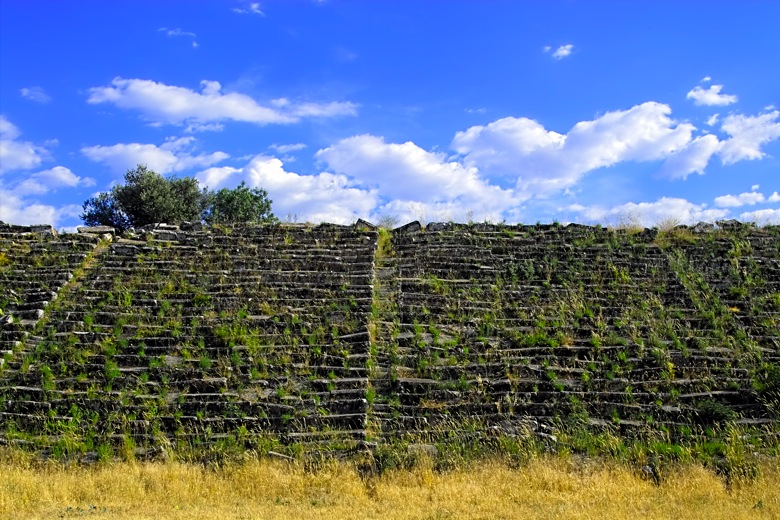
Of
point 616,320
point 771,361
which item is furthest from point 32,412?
point 771,361

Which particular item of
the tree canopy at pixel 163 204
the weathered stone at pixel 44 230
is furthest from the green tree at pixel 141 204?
the weathered stone at pixel 44 230

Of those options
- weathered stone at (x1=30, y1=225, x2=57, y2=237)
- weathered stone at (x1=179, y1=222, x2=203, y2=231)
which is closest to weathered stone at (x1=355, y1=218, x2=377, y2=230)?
weathered stone at (x1=179, y1=222, x2=203, y2=231)

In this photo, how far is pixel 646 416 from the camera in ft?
31.7

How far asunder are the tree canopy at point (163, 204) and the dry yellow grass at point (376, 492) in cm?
1801

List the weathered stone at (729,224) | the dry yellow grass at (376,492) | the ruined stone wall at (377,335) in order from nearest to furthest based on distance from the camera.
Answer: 1. the dry yellow grass at (376,492)
2. the ruined stone wall at (377,335)
3. the weathered stone at (729,224)

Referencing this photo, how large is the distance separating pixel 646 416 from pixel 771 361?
10.5ft

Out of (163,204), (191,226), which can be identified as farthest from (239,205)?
(191,226)

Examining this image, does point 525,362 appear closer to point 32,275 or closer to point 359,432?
point 359,432

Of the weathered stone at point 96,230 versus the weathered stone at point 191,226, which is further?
the weathered stone at point 191,226

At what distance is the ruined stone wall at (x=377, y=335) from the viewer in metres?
9.59

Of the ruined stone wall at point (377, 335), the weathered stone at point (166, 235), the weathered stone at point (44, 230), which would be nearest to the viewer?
the ruined stone wall at point (377, 335)

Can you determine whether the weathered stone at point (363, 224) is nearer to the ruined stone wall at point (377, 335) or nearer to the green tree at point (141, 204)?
the ruined stone wall at point (377, 335)

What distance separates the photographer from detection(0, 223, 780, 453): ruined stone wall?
9.59 meters

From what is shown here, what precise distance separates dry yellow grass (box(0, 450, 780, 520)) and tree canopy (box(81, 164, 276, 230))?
709 inches
